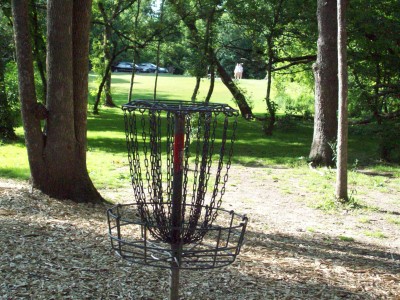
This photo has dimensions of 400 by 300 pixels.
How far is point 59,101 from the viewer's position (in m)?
6.78

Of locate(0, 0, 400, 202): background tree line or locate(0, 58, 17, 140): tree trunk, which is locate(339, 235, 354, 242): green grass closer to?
locate(0, 0, 400, 202): background tree line

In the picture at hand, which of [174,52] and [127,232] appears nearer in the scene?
[127,232]

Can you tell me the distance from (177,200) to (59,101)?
4.10m

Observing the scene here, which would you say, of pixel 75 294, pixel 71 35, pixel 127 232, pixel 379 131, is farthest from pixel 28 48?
pixel 379 131

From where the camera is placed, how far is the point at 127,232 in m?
6.16

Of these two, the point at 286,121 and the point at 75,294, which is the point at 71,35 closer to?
the point at 75,294

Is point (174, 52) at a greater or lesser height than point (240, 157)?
greater

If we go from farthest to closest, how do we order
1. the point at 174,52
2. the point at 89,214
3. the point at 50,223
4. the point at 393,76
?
the point at 174,52, the point at 393,76, the point at 89,214, the point at 50,223

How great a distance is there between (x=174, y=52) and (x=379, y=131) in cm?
1312

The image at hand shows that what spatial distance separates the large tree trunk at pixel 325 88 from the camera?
39.5ft

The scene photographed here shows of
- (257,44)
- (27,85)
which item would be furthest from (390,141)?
(27,85)

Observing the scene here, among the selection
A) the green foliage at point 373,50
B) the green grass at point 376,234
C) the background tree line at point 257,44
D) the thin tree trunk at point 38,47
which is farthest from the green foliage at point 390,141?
the thin tree trunk at point 38,47

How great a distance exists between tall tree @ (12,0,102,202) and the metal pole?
4035 mm

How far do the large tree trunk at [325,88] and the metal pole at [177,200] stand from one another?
9514 mm
